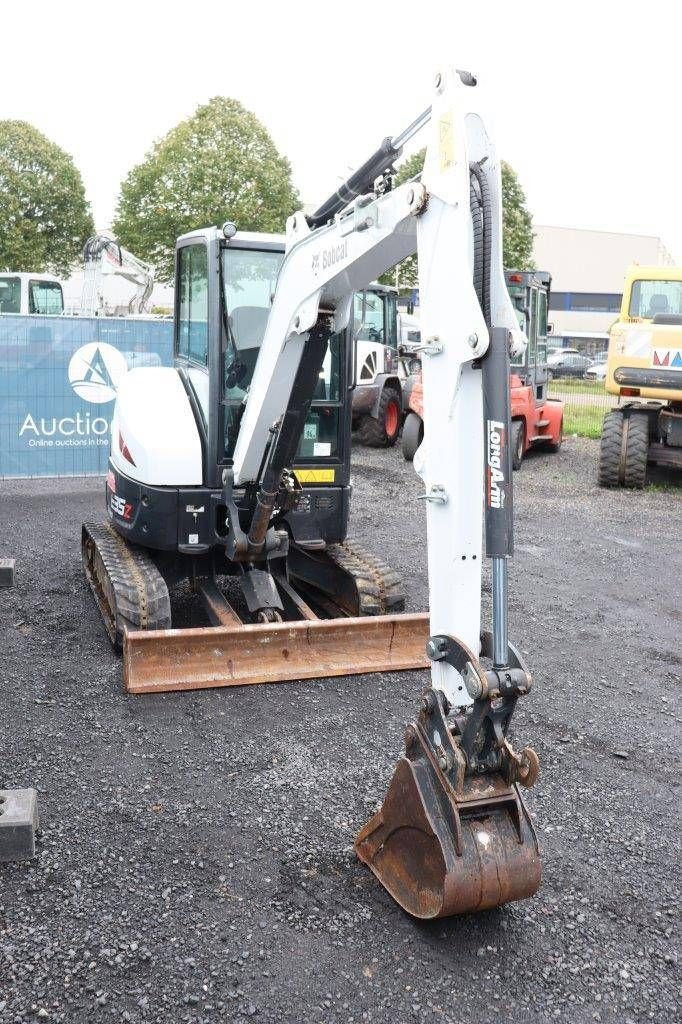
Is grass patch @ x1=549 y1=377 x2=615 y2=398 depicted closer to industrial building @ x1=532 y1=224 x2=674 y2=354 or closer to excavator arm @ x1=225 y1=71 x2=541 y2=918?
excavator arm @ x1=225 y1=71 x2=541 y2=918

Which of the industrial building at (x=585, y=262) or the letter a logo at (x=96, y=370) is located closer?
the letter a logo at (x=96, y=370)

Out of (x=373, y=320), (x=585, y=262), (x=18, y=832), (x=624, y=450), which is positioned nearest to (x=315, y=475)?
(x=18, y=832)

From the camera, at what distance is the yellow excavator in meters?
11.7

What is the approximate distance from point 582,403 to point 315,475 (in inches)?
788

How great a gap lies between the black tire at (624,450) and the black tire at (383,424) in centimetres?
381

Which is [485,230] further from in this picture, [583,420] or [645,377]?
[583,420]

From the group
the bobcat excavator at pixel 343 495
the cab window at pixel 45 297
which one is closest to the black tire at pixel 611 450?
the bobcat excavator at pixel 343 495

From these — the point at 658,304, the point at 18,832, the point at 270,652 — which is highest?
the point at 658,304

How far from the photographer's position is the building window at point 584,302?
6719 cm

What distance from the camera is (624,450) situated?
12.0 meters

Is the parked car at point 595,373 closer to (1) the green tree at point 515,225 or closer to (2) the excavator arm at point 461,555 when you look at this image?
(1) the green tree at point 515,225

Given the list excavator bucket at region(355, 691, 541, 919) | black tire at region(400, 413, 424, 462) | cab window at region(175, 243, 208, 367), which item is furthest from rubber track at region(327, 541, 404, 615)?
black tire at region(400, 413, 424, 462)

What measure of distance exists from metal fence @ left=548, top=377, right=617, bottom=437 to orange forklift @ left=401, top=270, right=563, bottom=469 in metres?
2.15

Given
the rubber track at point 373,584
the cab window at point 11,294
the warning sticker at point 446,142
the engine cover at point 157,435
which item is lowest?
the rubber track at point 373,584
